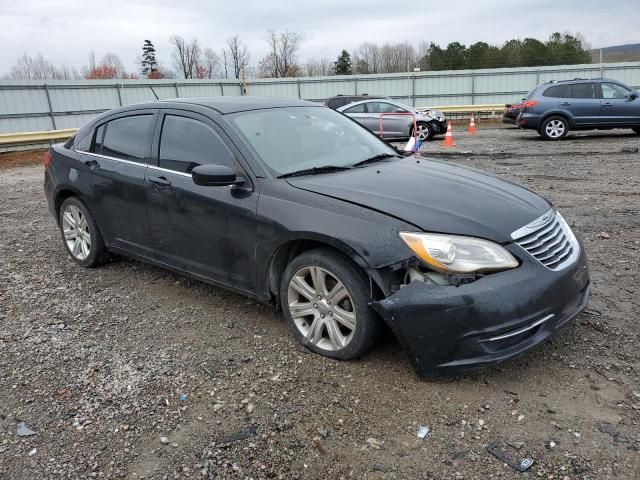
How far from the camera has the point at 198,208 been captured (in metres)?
3.88

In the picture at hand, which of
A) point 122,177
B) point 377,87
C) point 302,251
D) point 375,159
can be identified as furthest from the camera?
point 377,87

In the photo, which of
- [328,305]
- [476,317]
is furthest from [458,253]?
[328,305]

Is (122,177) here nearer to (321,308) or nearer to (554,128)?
(321,308)

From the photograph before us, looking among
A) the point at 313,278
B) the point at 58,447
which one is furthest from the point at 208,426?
the point at 313,278

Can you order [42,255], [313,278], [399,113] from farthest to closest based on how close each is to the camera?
[399,113]
[42,255]
[313,278]

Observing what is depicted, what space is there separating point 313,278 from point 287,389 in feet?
2.24

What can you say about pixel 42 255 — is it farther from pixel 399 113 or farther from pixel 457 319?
pixel 399 113

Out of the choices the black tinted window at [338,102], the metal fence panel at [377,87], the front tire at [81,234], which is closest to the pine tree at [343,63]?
the metal fence panel at [377,87]

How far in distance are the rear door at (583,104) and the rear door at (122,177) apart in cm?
1362

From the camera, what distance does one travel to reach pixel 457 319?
2.79m

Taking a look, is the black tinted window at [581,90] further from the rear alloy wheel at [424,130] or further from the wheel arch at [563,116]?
the rear alloy wheel at [424,130]

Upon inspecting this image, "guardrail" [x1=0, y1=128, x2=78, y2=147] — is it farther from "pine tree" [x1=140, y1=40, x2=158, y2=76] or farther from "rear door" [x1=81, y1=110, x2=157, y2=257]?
"pine tree" [x1=140, y1=40, x2=158, y2=76]

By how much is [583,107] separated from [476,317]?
1436 cm

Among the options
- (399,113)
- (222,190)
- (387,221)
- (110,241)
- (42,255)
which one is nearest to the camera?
(387,221)
